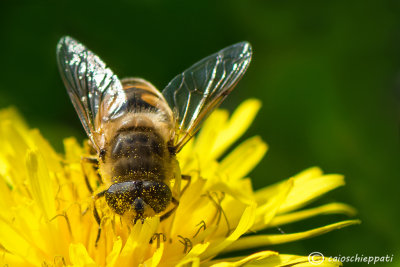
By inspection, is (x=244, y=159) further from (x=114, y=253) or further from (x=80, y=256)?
(x=80, y=256)

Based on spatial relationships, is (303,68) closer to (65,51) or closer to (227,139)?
(227,139)

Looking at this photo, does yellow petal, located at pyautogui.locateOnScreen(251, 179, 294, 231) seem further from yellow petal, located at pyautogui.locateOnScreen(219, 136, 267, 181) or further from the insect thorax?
the insect thorax

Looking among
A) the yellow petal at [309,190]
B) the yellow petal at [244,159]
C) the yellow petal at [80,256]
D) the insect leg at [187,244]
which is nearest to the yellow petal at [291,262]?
the insect leg at [187,244]

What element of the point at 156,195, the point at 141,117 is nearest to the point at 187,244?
the point at 156,195

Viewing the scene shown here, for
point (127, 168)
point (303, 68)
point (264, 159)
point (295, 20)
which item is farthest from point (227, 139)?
point (127, 168)

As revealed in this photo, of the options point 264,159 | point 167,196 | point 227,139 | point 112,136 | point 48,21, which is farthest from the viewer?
point 48,21
